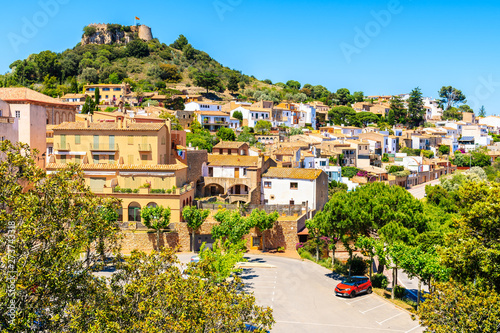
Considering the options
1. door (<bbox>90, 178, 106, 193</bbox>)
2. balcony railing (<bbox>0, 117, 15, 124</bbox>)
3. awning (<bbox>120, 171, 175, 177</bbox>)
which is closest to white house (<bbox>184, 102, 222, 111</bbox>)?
awning (<bbox>120, 171, 175, 177</bbox>)

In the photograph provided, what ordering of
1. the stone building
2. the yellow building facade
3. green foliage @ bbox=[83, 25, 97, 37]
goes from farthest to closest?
green foliage @ bbox=[83, 25, 97, 37] < the stone building < the yellow building facade

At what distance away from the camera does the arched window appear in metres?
41.1

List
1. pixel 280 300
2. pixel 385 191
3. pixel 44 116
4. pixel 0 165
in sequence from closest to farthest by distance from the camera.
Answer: pixel 0 165 < pixel 280 300 < pixel 385 191 < pixel 44 116

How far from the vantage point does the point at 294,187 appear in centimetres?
4909

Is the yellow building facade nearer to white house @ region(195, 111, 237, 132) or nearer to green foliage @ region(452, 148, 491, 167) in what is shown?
white house @ region(195, 111, 237, 132)

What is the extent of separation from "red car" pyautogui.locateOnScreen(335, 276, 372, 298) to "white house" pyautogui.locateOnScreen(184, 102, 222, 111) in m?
72.8

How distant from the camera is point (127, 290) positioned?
13.9 metres

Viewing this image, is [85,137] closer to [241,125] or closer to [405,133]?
[241,125]

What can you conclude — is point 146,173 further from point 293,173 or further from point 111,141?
point 293,173

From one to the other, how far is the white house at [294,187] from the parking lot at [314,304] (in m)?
13.3

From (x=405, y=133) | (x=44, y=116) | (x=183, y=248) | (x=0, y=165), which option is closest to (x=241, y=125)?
(x=405, y=133)

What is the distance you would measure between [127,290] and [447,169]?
96.6m

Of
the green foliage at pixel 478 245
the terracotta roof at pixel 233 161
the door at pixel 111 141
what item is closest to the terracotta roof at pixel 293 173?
the terracotta roof at pixel 233 161

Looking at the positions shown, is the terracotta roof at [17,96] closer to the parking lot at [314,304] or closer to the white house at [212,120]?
the parking lot at [314,304]
